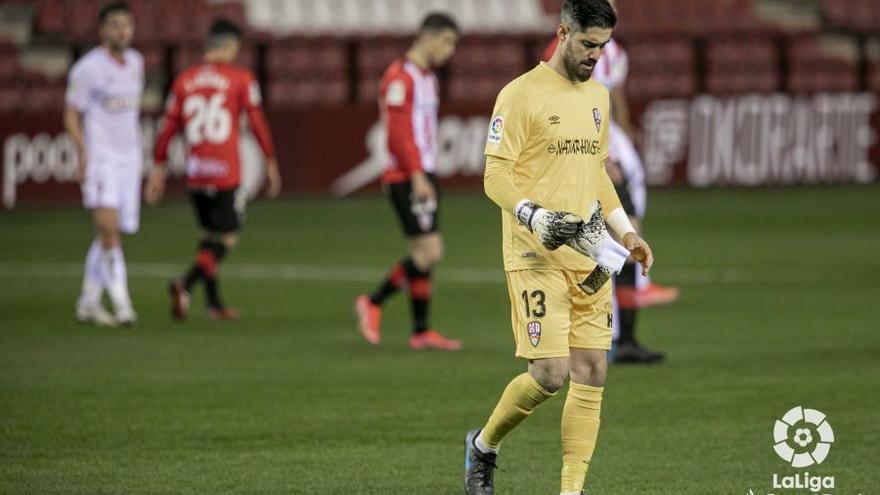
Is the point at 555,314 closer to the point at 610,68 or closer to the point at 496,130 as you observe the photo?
the point at 496,130

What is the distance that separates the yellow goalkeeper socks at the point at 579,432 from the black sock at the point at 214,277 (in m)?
7.08

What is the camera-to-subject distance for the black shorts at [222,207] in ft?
44.3

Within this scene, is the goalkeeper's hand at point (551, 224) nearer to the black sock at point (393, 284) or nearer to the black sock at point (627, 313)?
the black sock at point (627, 313)

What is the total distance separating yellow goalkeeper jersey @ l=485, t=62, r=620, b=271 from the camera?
6.47 meters

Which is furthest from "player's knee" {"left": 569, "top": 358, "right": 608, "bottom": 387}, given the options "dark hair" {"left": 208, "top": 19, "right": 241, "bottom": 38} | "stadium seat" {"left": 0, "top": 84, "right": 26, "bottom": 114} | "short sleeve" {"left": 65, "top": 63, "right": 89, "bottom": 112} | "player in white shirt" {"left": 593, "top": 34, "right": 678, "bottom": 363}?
"stadium seat" {"left": 0, "top": 84, "right": 26, "bottom": 114}

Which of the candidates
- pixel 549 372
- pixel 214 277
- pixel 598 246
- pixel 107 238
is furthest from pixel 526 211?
pixel 214 277

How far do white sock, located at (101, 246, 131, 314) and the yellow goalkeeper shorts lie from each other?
657 centimetres

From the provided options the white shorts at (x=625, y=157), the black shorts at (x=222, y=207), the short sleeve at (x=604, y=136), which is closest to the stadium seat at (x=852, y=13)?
the black shorts at (x=222, y=207)

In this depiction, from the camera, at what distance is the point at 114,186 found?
12.7 m

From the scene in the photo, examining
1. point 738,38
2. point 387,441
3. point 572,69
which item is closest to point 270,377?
point 387,441

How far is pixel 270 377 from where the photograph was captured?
33.4 ft

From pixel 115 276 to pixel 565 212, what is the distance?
22.9ft

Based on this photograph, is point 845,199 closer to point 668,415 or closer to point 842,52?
point 842,52

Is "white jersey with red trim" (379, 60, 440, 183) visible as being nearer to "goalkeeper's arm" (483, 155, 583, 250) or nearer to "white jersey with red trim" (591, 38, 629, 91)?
"white jersey with red trim" (591, 38, 629, 91)
